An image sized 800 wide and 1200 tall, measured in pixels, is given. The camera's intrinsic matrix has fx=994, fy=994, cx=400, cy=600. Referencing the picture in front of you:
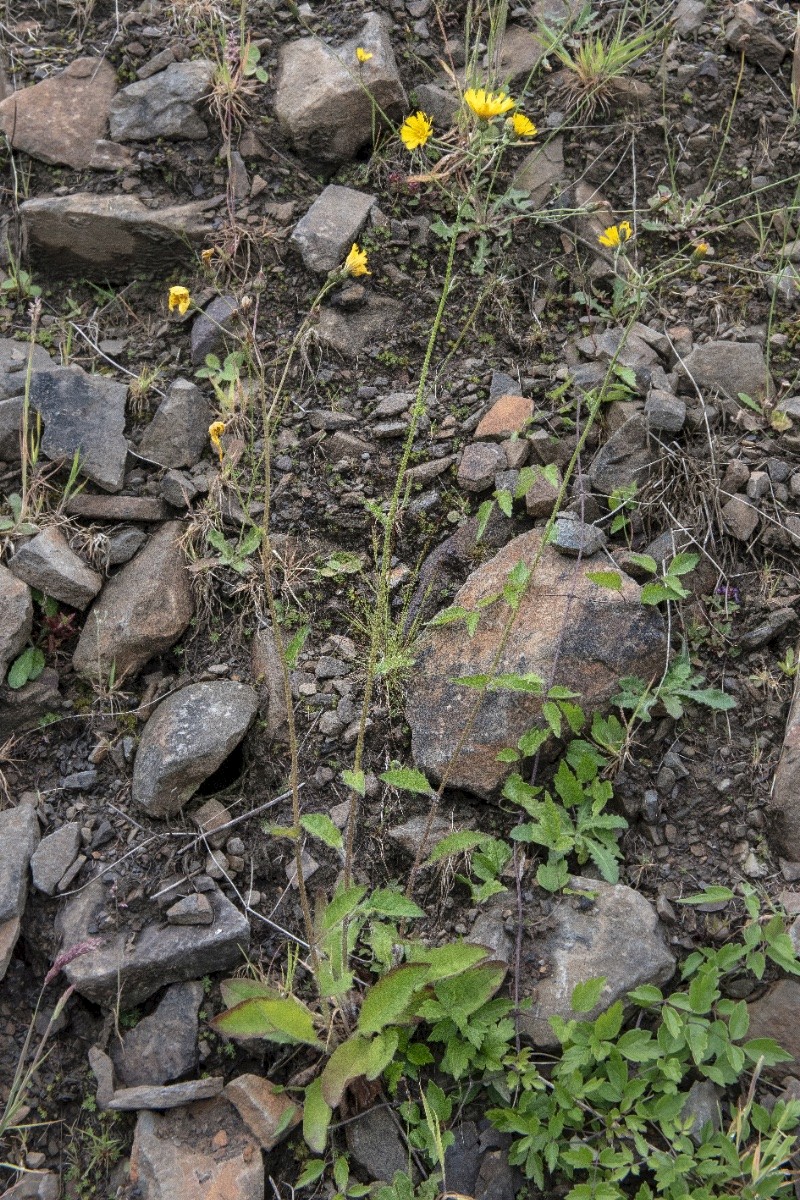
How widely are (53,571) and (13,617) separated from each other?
17 centimetres

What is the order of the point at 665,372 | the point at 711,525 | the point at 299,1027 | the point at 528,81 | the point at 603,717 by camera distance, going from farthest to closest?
the point at 528,81 → the point at 665,372 → the point at 711,525 → the point at 603,717 → the point at 299,1027

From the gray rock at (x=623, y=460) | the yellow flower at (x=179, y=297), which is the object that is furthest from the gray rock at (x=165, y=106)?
the gray rock at (x=623, y=460)

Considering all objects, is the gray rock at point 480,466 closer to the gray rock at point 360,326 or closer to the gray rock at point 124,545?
the gray rock at point 360,326

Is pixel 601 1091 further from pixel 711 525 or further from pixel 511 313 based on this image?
pixel 511 313

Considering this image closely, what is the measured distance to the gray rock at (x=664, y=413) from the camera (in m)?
2.81

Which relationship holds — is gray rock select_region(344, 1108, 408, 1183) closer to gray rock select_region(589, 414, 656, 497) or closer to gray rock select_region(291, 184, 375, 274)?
gray rock select_region(589, 414, 656, 497)

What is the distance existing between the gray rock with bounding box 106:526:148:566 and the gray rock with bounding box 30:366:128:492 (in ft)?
0.54

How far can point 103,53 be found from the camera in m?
3.71

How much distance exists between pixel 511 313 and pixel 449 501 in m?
0.73

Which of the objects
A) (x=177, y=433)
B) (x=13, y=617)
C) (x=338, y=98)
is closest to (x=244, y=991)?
(x=13, y=617)

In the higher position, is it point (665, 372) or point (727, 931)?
point (665, 372)

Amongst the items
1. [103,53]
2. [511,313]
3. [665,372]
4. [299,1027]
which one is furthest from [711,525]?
[103,53]

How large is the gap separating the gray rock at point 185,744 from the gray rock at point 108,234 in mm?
1668

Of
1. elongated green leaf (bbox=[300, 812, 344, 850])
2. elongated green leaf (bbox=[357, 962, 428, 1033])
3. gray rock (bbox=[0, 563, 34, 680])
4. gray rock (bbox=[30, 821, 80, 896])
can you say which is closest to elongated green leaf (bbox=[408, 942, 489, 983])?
elongated green leaf (bbox=[357, 962, 428, 1033])
